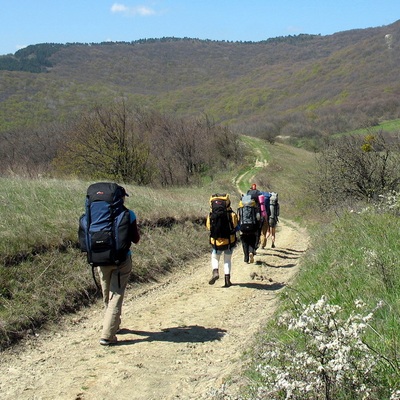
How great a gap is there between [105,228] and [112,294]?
96cm

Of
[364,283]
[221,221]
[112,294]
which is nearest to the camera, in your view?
[364,283]

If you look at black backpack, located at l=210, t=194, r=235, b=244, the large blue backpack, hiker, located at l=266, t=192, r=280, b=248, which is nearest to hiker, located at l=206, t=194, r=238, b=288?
black backpack, located at l=210, t=194, r=235, b=244

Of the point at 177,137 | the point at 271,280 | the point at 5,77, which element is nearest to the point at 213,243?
the point at 271,280

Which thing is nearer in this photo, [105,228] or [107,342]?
[105,228]

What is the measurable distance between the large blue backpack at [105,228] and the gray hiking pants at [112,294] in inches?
13.4

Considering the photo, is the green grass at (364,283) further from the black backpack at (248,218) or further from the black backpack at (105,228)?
the black backpack at (248,218)

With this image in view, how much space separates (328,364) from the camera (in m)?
2.88

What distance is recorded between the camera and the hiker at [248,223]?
11.0 meters

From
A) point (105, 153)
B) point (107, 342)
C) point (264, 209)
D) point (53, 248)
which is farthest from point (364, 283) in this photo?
point (105, 153)

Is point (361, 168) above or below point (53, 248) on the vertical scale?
below

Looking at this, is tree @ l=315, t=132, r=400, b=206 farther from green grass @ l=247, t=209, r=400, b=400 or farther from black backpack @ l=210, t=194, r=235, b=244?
green grass @ l=247, t=209, r=400, b=400

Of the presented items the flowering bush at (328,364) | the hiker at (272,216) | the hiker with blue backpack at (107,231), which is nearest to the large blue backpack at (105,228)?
the hiker with blue backpack at (107,231)

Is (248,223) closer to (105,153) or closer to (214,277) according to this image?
(214,277)

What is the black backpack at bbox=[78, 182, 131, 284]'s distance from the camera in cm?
609
